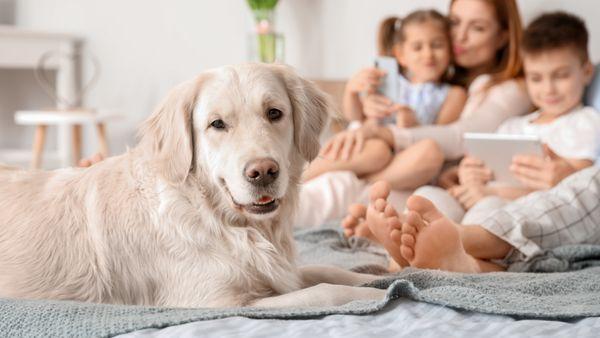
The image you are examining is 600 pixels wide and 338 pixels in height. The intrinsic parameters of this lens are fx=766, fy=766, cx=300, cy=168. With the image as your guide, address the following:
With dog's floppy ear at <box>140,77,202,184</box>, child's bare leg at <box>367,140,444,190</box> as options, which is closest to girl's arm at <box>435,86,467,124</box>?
child's bare leg at <box>367,140,444,190</box>

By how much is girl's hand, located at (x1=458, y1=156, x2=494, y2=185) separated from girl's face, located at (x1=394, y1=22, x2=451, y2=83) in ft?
1.93

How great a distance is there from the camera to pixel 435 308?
133 centimetres

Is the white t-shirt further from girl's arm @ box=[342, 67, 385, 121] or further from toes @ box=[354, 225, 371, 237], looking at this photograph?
toes @ box=[354, 225, 371, 237]

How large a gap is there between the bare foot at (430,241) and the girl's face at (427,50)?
4.28 feet

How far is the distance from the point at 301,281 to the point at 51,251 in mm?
501

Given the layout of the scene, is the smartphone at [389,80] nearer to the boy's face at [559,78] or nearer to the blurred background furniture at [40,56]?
the boy's face at [559,78]

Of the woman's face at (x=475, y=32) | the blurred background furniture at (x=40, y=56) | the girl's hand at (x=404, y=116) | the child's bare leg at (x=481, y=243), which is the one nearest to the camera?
the child's bare leg at (x=481, y=243)

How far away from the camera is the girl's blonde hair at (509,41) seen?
2863mm

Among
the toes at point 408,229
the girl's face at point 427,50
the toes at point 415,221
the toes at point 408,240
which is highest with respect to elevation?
the girl's face at point 427,50

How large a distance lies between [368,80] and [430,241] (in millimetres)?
1316

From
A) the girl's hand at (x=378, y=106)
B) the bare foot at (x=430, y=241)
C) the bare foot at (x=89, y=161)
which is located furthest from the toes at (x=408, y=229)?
the girl's hand at (x=378, y=106)

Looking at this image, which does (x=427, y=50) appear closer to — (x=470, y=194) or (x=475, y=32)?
(x=475, y=32)

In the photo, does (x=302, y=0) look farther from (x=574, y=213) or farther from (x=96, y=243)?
(x=96, y=243)

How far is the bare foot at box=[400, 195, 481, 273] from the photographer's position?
5.47 feet
